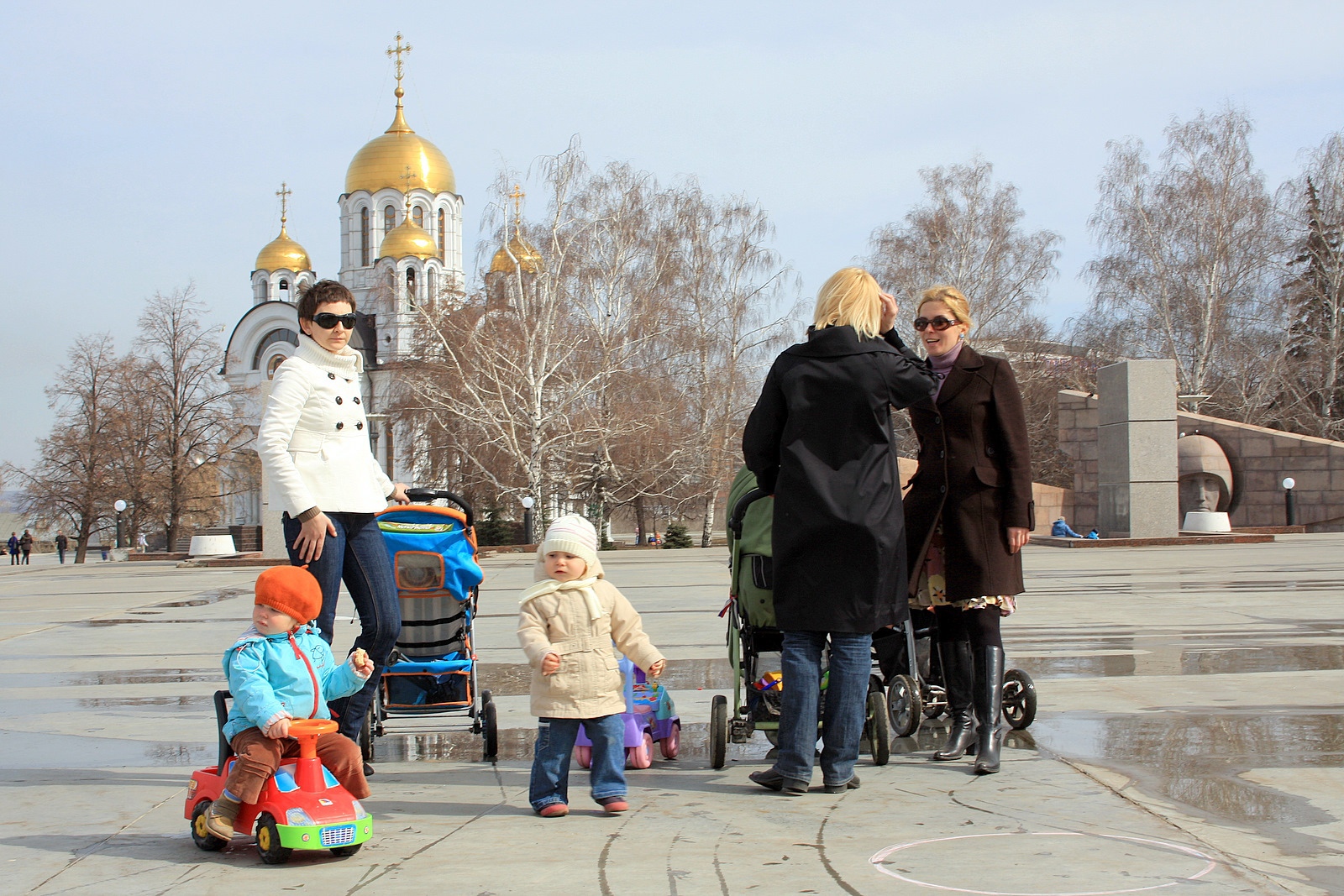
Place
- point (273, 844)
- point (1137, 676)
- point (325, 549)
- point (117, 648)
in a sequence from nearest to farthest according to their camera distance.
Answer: point (273, 844), point (325, 549), point (1137, 676), point (117, 648)

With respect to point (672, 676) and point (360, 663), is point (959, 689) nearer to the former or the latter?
point (360, 663)

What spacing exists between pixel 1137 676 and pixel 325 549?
425 cm

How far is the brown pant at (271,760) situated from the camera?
11.5 feet

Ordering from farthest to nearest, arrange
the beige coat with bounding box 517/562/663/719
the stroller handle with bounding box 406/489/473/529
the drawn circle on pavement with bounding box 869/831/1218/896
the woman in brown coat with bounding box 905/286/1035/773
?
1. the stroller handle with bounding box 406/489/473/529
2. the woman in brown coat with bounding box 905/286/1035/773
3. the beige coat with bounding box 517/562/663/719
4. the drawn circle on pavement with bounding box 869/831/1218/896

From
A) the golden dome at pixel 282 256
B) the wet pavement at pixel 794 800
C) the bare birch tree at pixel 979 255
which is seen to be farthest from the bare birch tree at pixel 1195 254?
the golden dome at pixel 282 256

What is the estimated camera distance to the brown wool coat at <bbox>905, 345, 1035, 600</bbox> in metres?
4.63

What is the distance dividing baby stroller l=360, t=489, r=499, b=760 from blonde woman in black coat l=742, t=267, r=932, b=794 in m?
1.42

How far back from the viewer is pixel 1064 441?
98.4 feet

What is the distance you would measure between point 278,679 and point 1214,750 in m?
3.31

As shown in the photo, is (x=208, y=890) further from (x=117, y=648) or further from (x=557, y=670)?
(x=117, y=648)

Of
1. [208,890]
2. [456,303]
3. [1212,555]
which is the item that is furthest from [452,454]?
[208,890]

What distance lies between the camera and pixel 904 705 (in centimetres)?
487

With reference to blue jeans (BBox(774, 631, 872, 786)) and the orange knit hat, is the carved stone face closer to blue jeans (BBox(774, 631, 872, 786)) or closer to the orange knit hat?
blue jeans (BBox(774, 631, 872, 786))

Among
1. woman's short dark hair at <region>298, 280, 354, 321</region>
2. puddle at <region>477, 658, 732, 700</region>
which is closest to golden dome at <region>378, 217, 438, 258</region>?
puddle at <region>477, 658, 732, 700</region>
